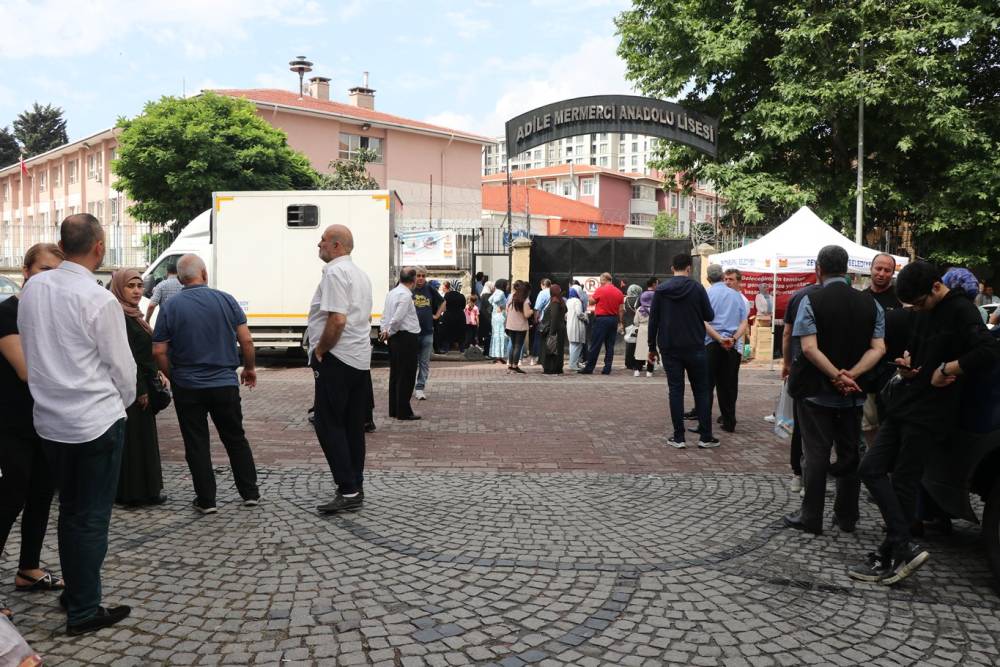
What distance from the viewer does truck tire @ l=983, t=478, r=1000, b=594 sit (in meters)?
4.23

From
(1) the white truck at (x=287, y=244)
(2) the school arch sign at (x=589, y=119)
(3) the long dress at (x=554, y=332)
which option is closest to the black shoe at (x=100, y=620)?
(3) the long dress at (x=554, y=332)

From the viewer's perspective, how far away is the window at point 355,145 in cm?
4434

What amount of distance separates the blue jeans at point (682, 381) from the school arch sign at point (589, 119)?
10369 millimetres

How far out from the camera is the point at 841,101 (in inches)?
818

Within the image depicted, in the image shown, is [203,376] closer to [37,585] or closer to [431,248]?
[37,585]

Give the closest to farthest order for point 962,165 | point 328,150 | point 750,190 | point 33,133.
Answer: point 962,165, point 750,190, point 328,150, point 33,133

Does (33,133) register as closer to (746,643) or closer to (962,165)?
(962,165)

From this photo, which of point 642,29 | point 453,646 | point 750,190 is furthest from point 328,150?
point 453,646

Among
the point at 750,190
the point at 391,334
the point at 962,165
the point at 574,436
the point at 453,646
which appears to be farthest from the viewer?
the point at 750,190

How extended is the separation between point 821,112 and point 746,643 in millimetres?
19973

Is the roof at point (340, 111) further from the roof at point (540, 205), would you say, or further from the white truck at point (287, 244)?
the white truck at point (287, 244)

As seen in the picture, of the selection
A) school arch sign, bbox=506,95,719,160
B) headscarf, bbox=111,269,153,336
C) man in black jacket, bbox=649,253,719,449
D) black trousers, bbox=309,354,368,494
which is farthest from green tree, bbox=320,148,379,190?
black trousers, bbox=309,354,368,494

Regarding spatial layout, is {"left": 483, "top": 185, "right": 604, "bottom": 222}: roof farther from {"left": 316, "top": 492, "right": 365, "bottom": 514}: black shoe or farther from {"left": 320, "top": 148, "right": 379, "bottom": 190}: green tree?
{"left": 316, "top": 492, "right": 365, "bottom": 514}: black shoe

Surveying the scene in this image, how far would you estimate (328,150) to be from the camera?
1713 inches
